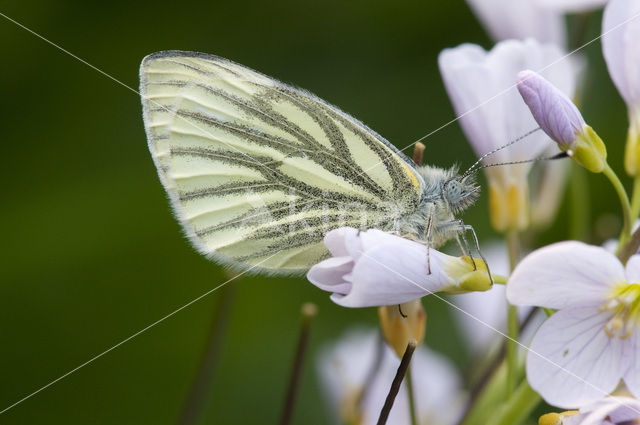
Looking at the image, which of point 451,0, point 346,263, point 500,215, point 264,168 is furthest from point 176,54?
point 451,0

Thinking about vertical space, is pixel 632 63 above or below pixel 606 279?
above

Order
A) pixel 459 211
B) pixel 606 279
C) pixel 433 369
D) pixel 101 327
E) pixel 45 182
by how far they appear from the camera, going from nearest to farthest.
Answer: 1. pixel 606 279
2. pixel 459 211
3. pixel 433 369
4. pixel 101 327
5. pixel 45 182

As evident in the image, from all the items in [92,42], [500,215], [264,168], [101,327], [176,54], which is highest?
[92,42]

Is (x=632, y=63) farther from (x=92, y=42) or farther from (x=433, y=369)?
(x=92, y=42)

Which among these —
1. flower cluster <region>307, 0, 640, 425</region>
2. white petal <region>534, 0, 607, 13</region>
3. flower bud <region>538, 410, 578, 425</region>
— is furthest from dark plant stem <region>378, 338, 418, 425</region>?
white petal <region>534, 0, 607, 13</region>

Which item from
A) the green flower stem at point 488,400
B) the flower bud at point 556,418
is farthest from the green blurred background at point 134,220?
the flower bud at point 556,418

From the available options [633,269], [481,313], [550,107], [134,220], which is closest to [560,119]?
[550,107]

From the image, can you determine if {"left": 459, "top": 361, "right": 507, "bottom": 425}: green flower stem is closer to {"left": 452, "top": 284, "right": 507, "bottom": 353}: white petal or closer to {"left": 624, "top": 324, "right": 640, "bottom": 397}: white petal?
{"left": 624, "top": 324, "right": 640, "bottom": 397}: white petal

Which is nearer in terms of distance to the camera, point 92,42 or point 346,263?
point 346,263
